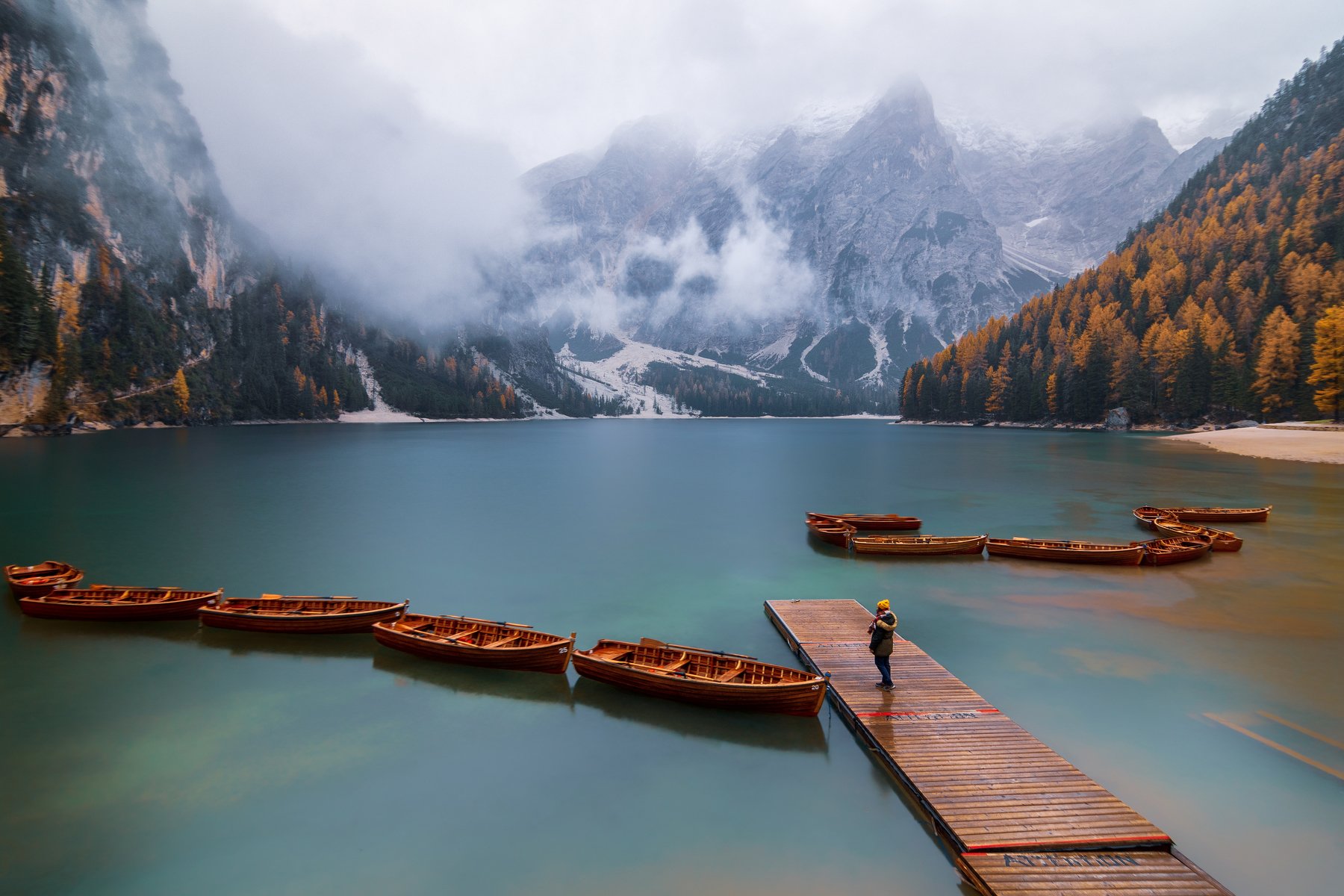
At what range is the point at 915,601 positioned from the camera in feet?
109

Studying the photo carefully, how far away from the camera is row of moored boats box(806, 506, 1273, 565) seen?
40.0m

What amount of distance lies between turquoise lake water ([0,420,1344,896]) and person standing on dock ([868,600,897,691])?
293 centimetres

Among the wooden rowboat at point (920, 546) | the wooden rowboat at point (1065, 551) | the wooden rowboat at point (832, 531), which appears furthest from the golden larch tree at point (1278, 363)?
the wooden rowboat at point (832, 531)

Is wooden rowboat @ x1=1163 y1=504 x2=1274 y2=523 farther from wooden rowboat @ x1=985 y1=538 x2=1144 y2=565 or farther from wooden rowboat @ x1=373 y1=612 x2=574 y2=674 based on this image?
wooden rowboat @ x1=373 y1=612 x2=574 y2=674

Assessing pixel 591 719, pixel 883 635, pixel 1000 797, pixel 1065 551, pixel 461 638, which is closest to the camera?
pixel 1000 797

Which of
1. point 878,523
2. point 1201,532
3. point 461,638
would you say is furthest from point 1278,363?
point 461,638

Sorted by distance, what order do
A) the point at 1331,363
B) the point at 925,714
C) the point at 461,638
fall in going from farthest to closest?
the point at 1331,363 < the point at 461,638 < the point at 925,714

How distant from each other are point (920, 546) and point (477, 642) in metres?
31.9

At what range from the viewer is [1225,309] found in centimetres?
14775

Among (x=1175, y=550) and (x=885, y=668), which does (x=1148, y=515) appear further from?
(x=885, y=668)

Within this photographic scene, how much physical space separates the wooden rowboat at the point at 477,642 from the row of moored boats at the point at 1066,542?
2788 centimetres

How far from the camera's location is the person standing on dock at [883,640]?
66.3 feet

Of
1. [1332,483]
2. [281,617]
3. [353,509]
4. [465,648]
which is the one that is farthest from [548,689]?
[1332,483]

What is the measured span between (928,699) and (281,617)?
89.8 ft
